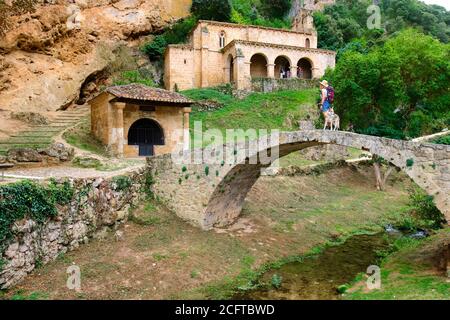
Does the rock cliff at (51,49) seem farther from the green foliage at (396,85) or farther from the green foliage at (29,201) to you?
the green foliage at (396,85)

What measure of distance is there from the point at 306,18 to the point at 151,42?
20471 millimetres

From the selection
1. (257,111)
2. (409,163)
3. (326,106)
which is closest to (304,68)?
(257,111)

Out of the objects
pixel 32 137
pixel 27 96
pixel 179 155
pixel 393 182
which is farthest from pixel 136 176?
pixel 393 182

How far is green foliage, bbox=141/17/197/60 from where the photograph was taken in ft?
133

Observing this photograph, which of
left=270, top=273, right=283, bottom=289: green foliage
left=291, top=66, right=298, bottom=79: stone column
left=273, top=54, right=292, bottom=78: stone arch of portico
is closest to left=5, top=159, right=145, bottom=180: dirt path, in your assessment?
left=270, top=273, right=283, bottom=289: green foliage

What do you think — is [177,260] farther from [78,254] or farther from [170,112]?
[170,112]

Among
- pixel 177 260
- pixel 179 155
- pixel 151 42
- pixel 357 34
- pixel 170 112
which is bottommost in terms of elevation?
pixel 177 260

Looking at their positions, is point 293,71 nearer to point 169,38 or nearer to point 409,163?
point 169,38

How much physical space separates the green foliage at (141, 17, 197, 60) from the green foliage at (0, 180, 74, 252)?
30705 mm

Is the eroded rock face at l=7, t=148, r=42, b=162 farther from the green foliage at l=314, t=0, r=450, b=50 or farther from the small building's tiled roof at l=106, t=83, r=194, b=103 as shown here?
the green foliage at l=314, t=0, r=450, b=50

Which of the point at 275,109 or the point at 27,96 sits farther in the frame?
the point at 275,109

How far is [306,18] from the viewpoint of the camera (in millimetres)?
48875

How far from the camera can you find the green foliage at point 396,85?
891 inches

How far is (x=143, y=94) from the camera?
70.1 ft
